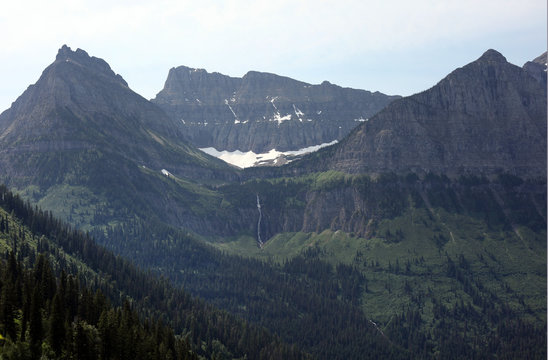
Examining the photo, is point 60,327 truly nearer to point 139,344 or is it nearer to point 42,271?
point 139,344

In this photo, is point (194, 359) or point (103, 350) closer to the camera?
point (103, 350)

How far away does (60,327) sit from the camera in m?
136

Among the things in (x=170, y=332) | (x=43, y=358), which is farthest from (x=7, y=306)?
(x=170, y=332)

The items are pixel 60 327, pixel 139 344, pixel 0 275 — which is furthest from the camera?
pixel 0 275

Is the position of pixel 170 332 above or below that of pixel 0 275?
below

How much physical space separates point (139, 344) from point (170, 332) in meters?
23.7

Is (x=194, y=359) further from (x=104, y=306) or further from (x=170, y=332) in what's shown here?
(x=104, y=306)

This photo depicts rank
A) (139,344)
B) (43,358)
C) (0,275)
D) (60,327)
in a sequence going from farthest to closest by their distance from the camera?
(0,275)
(139,344)
(60,327)
(43,358)

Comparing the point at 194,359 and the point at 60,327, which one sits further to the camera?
the point at 194,359

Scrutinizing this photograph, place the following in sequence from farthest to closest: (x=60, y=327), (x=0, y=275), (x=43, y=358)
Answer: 1. (x=0, y=275)
2. (x=60, y=327)
3. (x=43, y=358)

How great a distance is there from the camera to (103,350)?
463 feet

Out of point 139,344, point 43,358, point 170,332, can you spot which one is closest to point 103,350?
point 139,344

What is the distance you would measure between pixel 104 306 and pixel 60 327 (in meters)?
29.8

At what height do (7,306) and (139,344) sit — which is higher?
(7,306)
